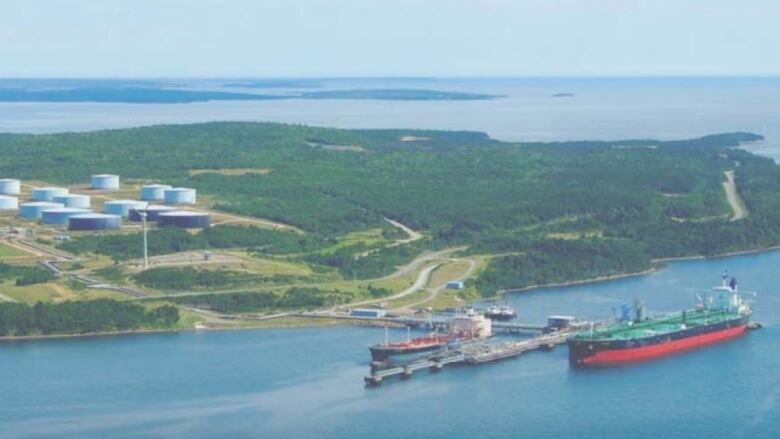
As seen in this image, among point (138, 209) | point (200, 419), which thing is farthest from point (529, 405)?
point (138, 209)

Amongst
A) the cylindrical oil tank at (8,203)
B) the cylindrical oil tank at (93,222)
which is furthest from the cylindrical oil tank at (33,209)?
the cylindrical oil tank at (93,222)

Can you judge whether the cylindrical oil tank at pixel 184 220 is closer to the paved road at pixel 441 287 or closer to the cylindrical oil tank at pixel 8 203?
the cylindrical oil tank at pixel 8 203

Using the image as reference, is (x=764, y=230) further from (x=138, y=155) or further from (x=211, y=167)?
(x=138, y=155)

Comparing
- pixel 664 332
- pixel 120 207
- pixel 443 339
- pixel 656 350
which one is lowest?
pixel 656 350

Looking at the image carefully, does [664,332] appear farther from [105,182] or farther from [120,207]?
[105,182]

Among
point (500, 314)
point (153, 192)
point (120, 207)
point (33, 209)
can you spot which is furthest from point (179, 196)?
point (500, 314)

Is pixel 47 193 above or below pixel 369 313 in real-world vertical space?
above
